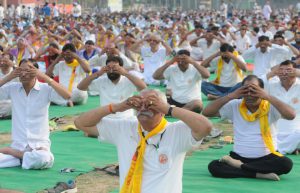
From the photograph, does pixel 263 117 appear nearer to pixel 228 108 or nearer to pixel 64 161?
pixel 228 108

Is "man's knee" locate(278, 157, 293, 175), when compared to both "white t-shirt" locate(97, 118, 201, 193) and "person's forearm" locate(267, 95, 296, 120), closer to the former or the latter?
"person's forearm" locate(267, 95, 296, 120)

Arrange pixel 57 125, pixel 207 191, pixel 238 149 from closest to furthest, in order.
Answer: pixel 207 191 → pixel 238 149 → pixel 57 125

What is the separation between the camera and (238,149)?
704 cm

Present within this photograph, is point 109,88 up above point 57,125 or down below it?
above

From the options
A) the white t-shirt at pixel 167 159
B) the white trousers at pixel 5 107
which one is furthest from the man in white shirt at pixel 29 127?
the white trousers at pixel 5 107

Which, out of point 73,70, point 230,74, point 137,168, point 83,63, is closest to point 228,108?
point 137,168

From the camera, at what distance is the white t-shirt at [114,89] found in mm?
9406

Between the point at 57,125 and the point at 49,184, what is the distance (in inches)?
149

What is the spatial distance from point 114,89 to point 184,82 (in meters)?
2.27

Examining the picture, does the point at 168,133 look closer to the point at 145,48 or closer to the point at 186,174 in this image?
the point at 186,174

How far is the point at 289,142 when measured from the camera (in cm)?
820

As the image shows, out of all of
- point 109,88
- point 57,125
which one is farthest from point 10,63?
point 109,88

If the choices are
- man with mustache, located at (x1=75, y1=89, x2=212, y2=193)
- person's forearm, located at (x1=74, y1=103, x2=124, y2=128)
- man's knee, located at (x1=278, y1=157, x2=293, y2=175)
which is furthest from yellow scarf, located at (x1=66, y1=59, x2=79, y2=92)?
man with mustache, located at (x1=75, y1=89, x2=212, y2=193)

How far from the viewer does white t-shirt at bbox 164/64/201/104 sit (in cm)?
1142
